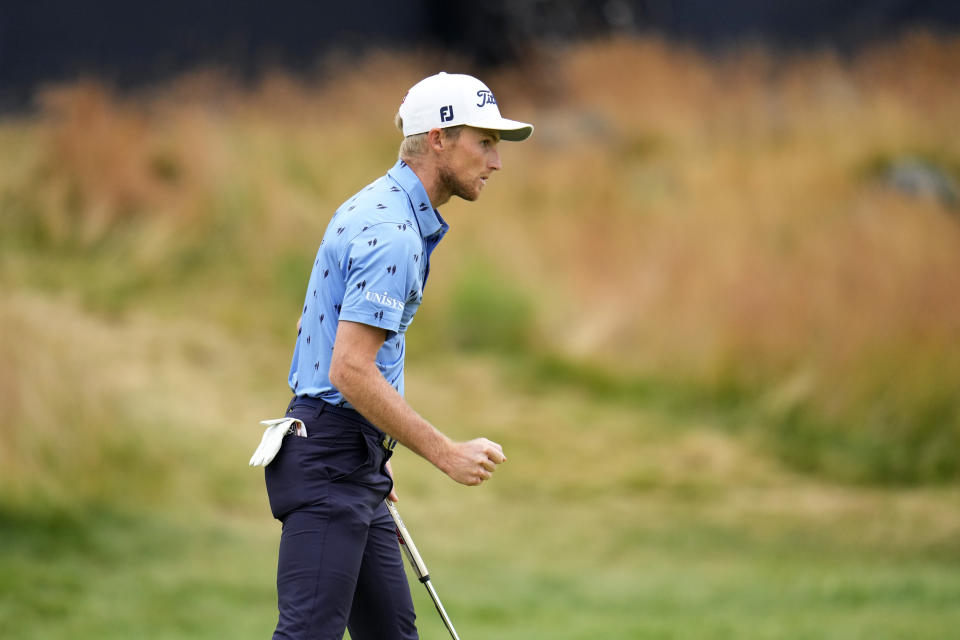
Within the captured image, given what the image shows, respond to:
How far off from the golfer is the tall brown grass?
6.48m

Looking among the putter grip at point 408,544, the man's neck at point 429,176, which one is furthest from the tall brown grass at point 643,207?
the man's neck at point 429,176

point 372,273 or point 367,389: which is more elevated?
point 372,273

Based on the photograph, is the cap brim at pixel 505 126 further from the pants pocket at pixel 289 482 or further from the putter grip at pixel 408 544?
the putter grip at pixel 408 544

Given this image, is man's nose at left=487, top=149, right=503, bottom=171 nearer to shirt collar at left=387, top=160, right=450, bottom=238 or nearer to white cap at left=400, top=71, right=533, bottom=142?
white cap at left=400, top=71, right=533, bottom=142

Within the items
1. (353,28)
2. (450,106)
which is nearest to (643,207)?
(353,28)

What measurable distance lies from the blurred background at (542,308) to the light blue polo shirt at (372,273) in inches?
129

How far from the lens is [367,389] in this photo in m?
3.10

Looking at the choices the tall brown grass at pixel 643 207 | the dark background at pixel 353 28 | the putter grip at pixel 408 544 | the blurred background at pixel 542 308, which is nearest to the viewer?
the putter grip at pixel 408 544

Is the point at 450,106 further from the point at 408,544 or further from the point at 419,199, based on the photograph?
the point at 408,544

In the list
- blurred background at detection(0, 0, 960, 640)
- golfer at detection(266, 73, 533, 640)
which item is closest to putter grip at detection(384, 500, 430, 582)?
golfer at detection(266, 73, 533, 640)

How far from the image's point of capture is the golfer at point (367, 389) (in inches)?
123

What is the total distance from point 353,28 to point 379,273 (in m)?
11.1

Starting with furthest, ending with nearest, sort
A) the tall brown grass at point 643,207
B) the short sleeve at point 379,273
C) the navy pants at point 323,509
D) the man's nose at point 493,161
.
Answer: the tall brown grass at point 643,207 < the man's nose at point 493,161 < the navy pants at point 323,509 < the short sleeve at point 379,273

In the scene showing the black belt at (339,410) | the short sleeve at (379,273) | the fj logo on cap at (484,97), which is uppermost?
the fj logo on cap at (484,97)
